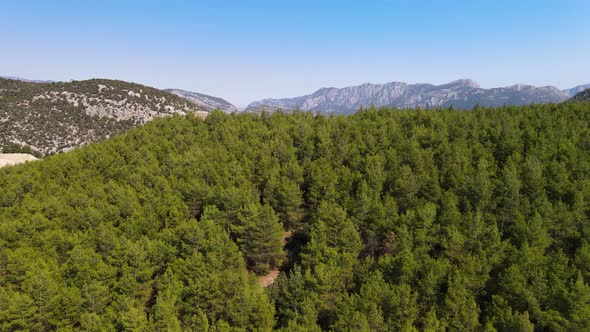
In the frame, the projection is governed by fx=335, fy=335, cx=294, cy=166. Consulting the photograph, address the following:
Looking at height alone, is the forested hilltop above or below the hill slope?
below

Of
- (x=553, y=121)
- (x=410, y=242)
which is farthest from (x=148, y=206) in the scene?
(x=553, y=121)

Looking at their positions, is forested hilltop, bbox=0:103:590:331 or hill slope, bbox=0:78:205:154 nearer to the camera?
forested hilltop, bbox=0:103:590:331

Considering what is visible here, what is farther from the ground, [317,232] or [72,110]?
[72,110]

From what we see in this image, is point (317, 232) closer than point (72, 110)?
Yes

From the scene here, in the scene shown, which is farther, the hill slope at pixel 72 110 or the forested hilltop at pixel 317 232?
the hill slope at pixel 72 110

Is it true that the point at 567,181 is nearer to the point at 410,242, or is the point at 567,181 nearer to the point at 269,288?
the point at 410,242
